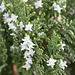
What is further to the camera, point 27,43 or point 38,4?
point 38,4

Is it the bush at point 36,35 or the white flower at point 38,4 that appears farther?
the white flower at point 38,4

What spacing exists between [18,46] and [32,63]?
18cm

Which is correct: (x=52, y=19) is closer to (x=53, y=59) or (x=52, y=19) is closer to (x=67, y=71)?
(x=53, y=59)

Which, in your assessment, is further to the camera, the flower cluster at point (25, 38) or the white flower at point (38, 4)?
the white flower at point (38, 4)

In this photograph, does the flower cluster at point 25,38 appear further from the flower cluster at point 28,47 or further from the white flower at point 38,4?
the white flower at point 38,4

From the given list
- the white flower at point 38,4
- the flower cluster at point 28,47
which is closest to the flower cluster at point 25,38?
the flower cluster at point 28,47

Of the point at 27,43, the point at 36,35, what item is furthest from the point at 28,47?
the point at 36,35

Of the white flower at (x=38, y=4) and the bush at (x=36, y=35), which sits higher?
the white flower at (x=38, y=4)

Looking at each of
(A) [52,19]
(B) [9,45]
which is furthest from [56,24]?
(B) [9,45]

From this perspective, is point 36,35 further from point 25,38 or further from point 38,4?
point 38,4

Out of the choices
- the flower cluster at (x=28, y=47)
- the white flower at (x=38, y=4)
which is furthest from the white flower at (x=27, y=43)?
the white flower at (x=38, y=4)

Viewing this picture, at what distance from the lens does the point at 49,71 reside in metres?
0.95

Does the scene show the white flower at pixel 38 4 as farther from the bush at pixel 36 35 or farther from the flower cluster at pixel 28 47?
the flower cluster at pixel 28 47

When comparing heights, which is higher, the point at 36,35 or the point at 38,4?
the point at 38,4
